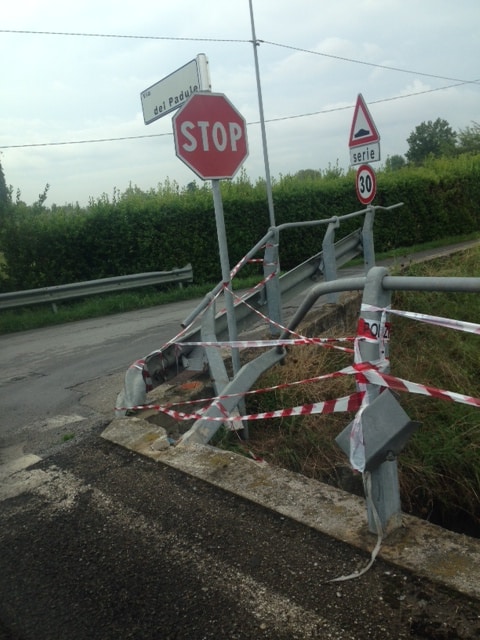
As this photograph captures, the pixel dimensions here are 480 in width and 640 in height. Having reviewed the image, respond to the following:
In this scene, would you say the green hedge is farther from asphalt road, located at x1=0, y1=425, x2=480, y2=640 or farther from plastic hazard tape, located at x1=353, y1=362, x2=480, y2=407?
plastic hazard tape, located at x1=353, y1=362, x2=480, y2=407

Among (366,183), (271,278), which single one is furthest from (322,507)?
(366,183)

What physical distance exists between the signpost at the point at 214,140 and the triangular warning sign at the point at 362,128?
4373 mm

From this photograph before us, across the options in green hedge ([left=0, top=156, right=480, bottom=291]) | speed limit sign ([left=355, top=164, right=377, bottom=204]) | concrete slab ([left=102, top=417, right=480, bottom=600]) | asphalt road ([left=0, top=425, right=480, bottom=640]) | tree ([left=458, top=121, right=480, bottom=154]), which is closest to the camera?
asphalt road ([left=0, top=425, right=480, bottom=640])

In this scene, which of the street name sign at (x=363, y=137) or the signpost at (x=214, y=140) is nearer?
the signpost at (x=214, y=140)

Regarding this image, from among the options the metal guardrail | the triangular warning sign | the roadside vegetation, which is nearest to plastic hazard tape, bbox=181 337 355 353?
the roadside vegetation

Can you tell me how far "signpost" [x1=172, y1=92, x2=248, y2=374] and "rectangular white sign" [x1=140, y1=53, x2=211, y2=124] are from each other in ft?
1.40

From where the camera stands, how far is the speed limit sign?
29.4ft

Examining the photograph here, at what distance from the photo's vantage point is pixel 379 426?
2764 millimetres

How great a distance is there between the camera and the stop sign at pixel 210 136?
4.68m

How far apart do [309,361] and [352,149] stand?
428 cm

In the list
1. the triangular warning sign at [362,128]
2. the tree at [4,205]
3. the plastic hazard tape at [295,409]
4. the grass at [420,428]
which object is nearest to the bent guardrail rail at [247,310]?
the plastic hazard tape at [295,409]

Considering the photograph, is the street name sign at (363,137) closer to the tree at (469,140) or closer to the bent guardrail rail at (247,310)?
the bent guardrail rail at (247,310)

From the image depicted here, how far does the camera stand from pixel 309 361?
617 cm

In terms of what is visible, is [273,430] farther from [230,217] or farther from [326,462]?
[230,217]
